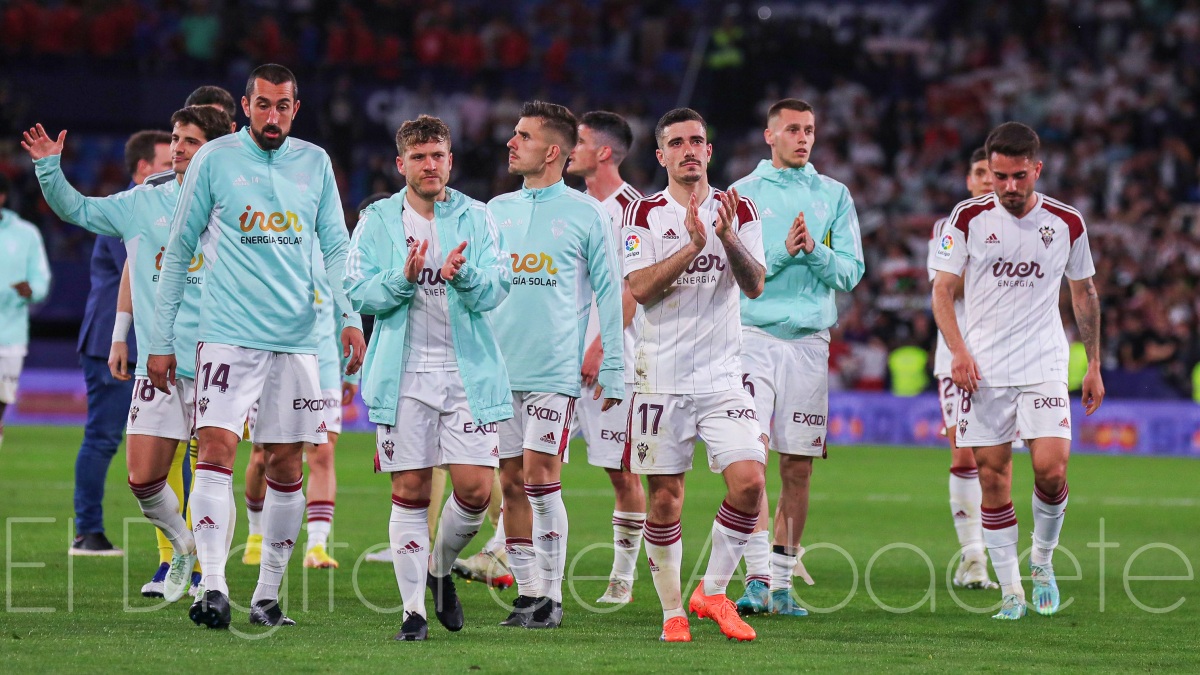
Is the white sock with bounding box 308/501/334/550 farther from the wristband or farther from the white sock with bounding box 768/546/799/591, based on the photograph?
the white sock with bounding box 768/546/799/591

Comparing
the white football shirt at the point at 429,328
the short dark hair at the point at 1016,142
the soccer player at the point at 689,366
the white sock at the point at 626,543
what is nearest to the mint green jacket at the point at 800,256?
the short dark hair at the point at 1016,142

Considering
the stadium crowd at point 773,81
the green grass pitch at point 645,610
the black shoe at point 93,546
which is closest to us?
the green grass pitch at point 645,610

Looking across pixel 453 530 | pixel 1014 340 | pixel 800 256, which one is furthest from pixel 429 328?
pixel 1014 340

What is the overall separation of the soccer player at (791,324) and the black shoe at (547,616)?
1255mm

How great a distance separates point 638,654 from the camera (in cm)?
658

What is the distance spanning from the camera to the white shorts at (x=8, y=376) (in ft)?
42.7

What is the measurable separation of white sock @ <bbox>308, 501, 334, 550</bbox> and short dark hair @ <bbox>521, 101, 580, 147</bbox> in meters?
3.18

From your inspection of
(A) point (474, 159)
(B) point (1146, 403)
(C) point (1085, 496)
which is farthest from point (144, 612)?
(A) point (474, 159)

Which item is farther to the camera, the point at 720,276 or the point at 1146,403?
the point at 1146,403

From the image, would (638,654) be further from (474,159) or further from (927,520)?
(474,159)

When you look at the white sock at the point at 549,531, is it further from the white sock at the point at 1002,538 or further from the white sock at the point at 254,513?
the white sock at the point at 1002,538

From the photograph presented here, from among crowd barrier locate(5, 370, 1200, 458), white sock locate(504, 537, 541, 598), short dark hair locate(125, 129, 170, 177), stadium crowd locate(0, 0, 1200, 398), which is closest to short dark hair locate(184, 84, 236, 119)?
short dark hair locate(125, 129, 170, 177)

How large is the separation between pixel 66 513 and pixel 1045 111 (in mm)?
20982

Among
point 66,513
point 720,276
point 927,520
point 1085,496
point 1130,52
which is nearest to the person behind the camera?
point 720,276
